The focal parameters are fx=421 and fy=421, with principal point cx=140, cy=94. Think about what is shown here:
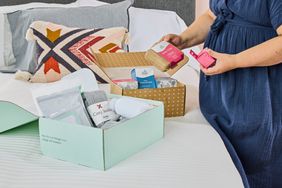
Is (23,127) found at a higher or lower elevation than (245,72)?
lower

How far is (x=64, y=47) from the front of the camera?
1840mm

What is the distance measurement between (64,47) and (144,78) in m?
0.69

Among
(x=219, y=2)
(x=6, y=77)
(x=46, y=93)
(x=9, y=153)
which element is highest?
(x=219, y=2)

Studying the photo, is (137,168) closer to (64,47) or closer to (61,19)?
(64,47)

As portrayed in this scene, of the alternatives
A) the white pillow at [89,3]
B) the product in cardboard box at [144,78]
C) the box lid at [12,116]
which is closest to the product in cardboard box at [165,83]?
the product in cardboard box at [144,78]

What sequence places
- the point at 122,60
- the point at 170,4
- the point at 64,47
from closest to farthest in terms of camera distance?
1. the point at 122,60
2. the point at 64,47
3. the point at 170,4

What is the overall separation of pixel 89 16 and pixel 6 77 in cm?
51

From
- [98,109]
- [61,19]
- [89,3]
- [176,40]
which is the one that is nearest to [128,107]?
[98,109]

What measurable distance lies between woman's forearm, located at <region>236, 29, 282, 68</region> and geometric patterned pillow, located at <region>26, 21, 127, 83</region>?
77cm

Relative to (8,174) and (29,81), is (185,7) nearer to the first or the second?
(29,81)

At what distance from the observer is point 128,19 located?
2.18 metres

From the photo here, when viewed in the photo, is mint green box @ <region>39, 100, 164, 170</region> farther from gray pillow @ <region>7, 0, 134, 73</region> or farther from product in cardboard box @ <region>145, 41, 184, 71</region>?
gray pillow @ <region>7, 0, 134, 73</region>

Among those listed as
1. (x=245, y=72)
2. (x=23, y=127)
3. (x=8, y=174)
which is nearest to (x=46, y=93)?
(x=23, y=127)

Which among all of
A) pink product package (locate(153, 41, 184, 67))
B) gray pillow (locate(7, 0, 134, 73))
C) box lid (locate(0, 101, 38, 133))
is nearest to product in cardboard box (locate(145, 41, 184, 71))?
pink product package (locate(153, 41, 184, 67))
